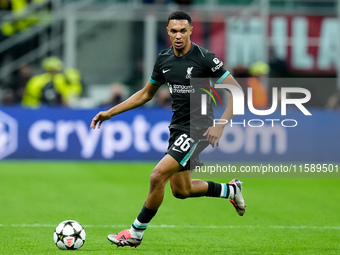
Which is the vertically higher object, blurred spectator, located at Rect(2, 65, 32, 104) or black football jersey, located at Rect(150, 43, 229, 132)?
black football jersey, located at Rect(150, 43, 229, 132)

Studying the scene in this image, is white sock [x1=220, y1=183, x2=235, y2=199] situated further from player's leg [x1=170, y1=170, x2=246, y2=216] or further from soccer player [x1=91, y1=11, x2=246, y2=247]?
soccer player [x1=91, y1=11, x2=246, y2=247]

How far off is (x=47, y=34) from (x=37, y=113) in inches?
166

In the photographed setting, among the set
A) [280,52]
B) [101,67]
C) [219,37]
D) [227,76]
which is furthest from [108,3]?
[227,76]

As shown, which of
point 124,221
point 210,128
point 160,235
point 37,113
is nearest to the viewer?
point 210,128

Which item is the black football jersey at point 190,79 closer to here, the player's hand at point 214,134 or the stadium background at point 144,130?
the player's hand at point 214,134

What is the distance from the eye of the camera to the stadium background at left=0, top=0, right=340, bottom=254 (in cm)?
933

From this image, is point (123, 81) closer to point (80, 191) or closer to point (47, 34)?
point (47, 34)

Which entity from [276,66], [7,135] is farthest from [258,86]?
[7,135]

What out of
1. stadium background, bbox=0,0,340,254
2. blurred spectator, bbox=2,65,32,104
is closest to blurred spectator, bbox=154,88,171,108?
stadium background, bbox=0,0,340,254

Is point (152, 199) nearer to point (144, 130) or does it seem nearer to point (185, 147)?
point (185, 147)

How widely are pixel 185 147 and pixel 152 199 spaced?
62 cm

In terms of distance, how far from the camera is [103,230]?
8.89 metres

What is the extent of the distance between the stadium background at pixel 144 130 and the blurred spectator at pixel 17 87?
0.14 metres

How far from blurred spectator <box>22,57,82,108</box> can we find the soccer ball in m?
11.2
